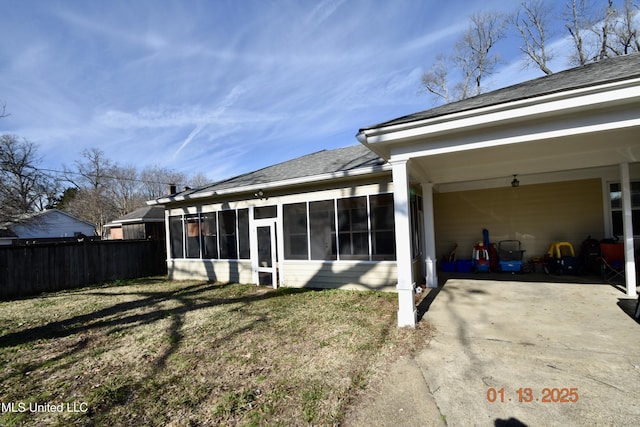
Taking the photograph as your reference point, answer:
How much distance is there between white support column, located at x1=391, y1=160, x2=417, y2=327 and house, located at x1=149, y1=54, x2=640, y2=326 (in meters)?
0.02

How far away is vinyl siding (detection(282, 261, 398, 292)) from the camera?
6.59 meters

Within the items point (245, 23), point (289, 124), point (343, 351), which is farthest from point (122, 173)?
point (343, 351)

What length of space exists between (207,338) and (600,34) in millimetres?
23017

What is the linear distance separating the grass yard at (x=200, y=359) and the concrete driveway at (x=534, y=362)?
0.62m

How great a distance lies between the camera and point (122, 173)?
3584cm

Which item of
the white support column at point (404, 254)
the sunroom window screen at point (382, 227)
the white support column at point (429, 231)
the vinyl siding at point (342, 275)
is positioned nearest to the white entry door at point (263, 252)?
the vinyl siding at point (342, 275)

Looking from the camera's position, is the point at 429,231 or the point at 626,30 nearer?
the point at 429,231

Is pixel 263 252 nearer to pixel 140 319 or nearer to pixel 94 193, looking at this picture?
pixel 140 319

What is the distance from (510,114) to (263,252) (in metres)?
6.56

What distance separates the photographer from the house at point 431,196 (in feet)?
11.8

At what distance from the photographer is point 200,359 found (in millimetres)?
3633

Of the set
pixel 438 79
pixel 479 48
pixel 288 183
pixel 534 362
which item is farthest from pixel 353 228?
pixel 479 48

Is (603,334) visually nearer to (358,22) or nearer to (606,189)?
(606,189)

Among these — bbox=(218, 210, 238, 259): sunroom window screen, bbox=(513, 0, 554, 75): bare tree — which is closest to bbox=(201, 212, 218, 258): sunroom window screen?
bbox=(218, 210, 238, 259): sunroom window screen
